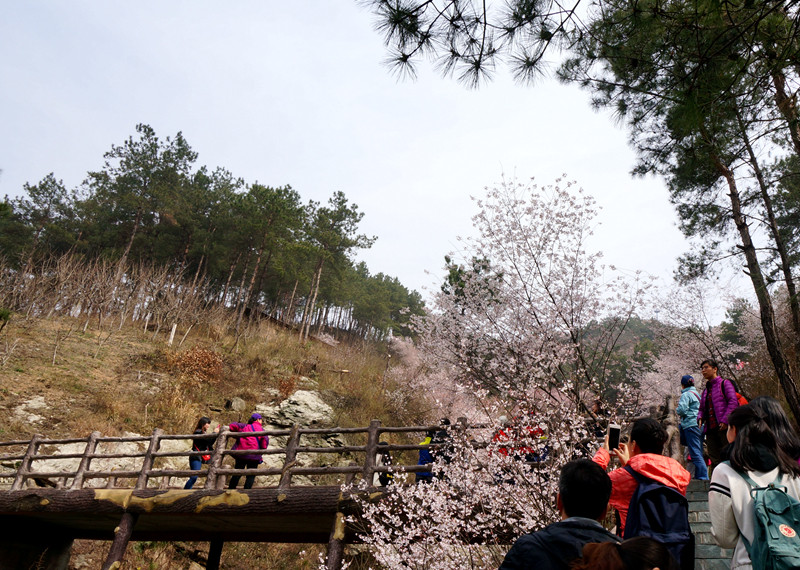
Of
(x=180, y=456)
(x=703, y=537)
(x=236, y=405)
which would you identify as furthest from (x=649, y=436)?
(x=236, y=405)

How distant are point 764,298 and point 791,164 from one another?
12.7 feet

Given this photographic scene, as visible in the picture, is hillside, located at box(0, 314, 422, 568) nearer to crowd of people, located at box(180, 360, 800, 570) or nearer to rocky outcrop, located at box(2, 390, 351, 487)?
rocky outcrop, located at box(2, 390, 351, 487)

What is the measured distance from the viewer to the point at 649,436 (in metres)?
3.08

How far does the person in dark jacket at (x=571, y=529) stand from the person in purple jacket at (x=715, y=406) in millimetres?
4867

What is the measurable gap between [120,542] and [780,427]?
9.86m

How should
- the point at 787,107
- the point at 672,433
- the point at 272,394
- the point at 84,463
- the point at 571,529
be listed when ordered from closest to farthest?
1. the point at 571,529
2. the point at 787,107
3. the point at 672,433
4. the point at 84,463
5. the point at 272,394

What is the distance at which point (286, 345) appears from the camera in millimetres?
26203

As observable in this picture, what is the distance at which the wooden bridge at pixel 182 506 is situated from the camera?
7.26m

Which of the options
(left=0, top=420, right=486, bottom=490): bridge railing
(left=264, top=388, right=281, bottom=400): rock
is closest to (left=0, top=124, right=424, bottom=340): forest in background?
(left=264, top=388, right=281, bottom=400): rock

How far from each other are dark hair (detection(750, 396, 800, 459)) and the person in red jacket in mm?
565

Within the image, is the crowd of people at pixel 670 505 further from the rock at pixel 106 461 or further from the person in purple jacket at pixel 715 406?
the rock at pixel 106 461

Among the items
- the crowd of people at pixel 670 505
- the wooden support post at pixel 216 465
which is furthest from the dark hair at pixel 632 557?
the wooden support post at pixel 216 465

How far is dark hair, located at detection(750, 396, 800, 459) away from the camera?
246cm

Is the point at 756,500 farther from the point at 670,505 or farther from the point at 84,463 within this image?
the point at 84,463
